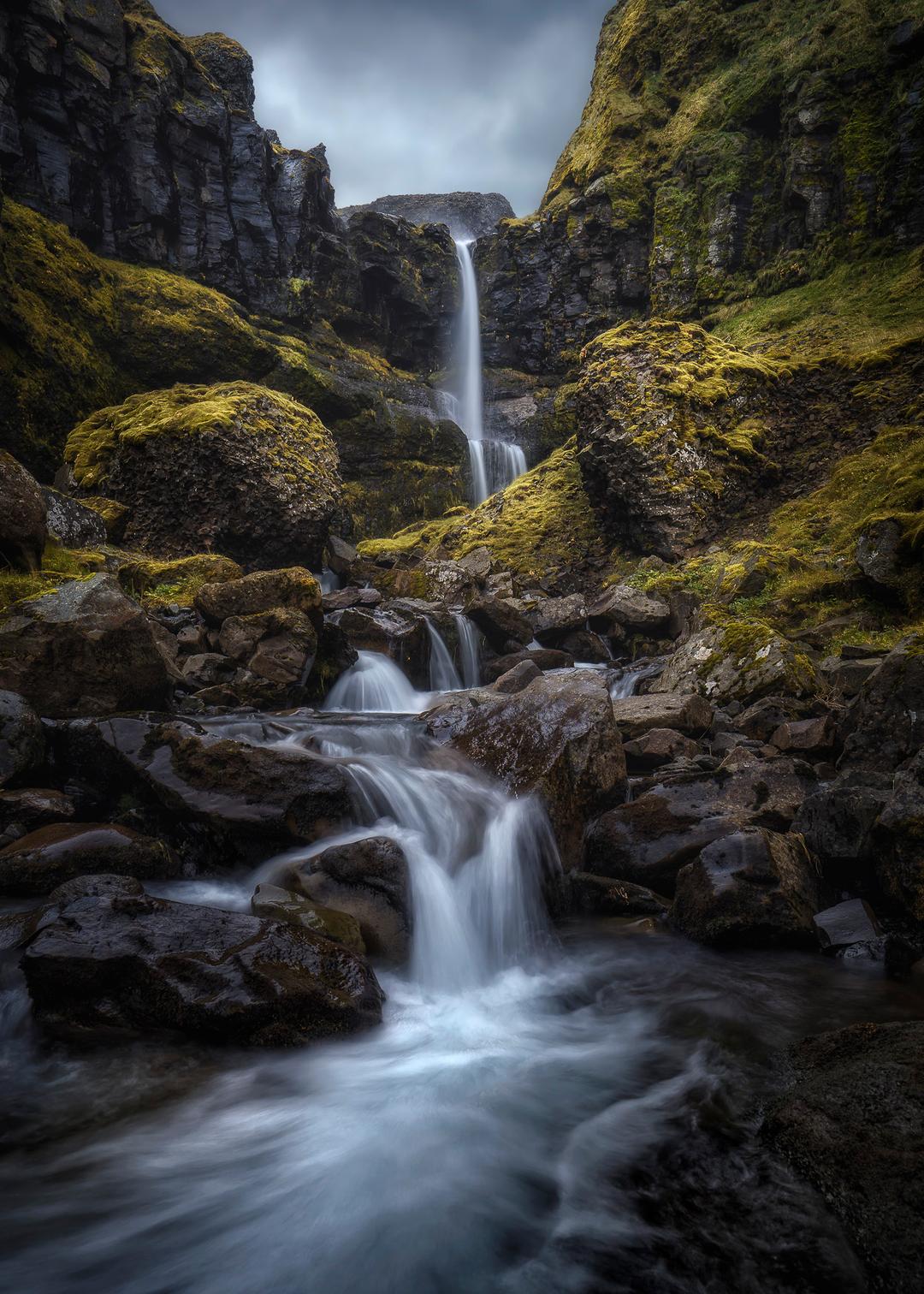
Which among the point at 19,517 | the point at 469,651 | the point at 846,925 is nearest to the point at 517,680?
the point at 469,651

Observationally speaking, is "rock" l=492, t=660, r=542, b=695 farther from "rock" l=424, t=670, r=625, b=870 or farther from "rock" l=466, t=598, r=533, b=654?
"rock" l=466, t=598, r=533, b=654

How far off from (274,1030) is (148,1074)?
2.05 feet

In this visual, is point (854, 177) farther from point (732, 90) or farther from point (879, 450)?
point (879, 450)

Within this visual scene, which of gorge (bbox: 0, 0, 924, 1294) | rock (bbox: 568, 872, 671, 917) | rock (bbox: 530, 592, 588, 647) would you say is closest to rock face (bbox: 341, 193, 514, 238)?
gorge (bbox: 0, 0, 924, 1294)

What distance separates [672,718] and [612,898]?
130 inches

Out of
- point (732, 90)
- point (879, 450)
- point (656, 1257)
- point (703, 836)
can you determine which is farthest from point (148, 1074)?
point (732, 90)

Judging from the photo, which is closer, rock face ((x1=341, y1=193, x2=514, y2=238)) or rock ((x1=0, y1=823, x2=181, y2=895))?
rock ((x1=0, y1=823, x2=181, y2=895))

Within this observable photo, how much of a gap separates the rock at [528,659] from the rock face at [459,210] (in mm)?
67742

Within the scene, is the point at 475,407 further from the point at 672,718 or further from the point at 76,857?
the point at 76,857

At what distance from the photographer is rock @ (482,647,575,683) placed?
12984mm

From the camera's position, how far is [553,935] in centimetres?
523

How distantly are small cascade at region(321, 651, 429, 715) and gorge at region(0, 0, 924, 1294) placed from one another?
0.26ft

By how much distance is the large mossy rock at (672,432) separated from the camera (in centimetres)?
1602

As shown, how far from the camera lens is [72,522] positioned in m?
12.3
